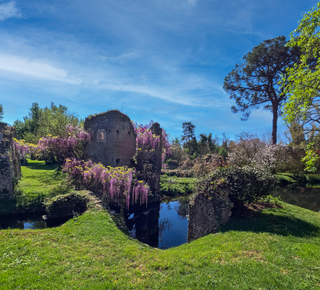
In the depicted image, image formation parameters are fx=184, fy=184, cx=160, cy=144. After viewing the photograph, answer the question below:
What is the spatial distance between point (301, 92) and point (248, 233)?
6866 millimetres

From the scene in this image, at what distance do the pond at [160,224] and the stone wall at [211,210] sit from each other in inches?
99.3

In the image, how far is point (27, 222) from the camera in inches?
481

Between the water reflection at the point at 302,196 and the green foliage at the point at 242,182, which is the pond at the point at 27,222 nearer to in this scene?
the green foliage at the point at 242,182

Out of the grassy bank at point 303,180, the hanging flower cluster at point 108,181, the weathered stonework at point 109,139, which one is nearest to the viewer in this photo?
the hanging flower cluster at point 108,181

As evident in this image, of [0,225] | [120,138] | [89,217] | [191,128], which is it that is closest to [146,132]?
[120,138]

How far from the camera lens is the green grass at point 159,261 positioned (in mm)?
4844

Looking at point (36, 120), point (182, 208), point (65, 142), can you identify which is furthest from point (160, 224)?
point (36, 120)

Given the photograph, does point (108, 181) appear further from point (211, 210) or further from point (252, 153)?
point (252, 153)

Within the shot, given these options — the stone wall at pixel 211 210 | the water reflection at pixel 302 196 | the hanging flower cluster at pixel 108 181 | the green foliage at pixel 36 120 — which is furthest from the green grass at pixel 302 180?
the green foliage at pixel 36 120

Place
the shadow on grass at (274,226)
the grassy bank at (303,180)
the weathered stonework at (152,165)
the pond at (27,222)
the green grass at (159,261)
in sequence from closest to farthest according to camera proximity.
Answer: the green grass at (159,261)
the shadow on grass at (274,226)
the pond at (27,222)
the weathered stonework at (152,165)
the grassy bank at (303,180)

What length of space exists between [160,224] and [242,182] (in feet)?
24.6

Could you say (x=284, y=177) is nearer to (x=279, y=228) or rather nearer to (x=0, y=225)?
(x=279, y=228)

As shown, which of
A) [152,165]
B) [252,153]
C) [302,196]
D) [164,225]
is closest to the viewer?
[164,225]

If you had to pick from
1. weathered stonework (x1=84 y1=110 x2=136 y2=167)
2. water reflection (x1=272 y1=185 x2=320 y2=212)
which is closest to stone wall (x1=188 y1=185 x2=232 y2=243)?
weathered stonework (x1=84 y1=110 x2=136 y2=167)
